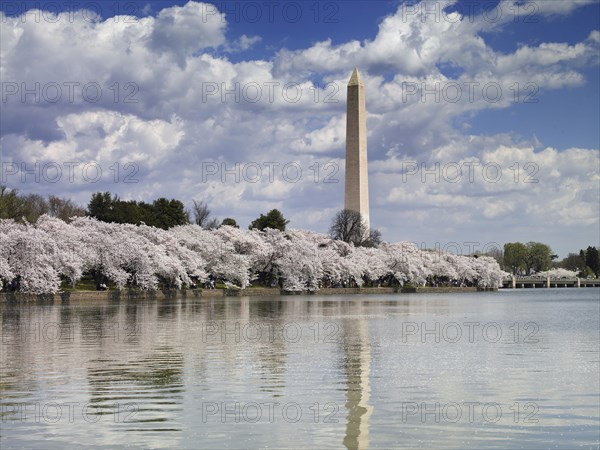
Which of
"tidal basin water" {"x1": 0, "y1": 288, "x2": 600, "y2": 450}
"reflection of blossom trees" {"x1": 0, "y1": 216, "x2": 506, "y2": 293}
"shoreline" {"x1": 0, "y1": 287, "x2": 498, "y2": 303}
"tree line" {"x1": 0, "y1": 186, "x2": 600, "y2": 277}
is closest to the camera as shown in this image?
"tidal basin water" {"x1": 0, "y1": 288, "x2": 600, "y2": 450}

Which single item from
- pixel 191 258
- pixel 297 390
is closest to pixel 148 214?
pixel 191 258

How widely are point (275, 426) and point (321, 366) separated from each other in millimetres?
6782

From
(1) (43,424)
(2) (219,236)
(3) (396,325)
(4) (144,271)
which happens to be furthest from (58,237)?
(1) (43,424)

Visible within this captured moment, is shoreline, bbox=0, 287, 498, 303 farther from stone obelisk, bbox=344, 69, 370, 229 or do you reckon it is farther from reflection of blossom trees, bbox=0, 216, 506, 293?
stone obelisk, bbox=344, 69, 370, 229

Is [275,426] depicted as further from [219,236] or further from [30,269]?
[219,236]

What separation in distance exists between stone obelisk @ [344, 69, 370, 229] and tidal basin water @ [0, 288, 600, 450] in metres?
73.0

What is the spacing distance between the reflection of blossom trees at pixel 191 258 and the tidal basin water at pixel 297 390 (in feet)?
97.9

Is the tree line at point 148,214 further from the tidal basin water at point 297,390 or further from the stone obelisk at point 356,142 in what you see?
the tidal basin water at point 297,390

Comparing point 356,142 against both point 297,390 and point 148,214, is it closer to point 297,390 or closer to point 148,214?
point 148,214

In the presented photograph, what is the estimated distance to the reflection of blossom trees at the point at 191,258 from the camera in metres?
57.2

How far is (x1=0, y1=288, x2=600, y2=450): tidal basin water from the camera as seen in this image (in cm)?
1162

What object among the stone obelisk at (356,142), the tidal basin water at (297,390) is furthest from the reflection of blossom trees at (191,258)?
the tidal basin water at (297,390)

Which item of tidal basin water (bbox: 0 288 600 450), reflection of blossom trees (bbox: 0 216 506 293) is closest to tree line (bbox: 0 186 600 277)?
reflection of blossom trees (bbox: 0 216 506 293)

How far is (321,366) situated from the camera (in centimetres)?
1897
